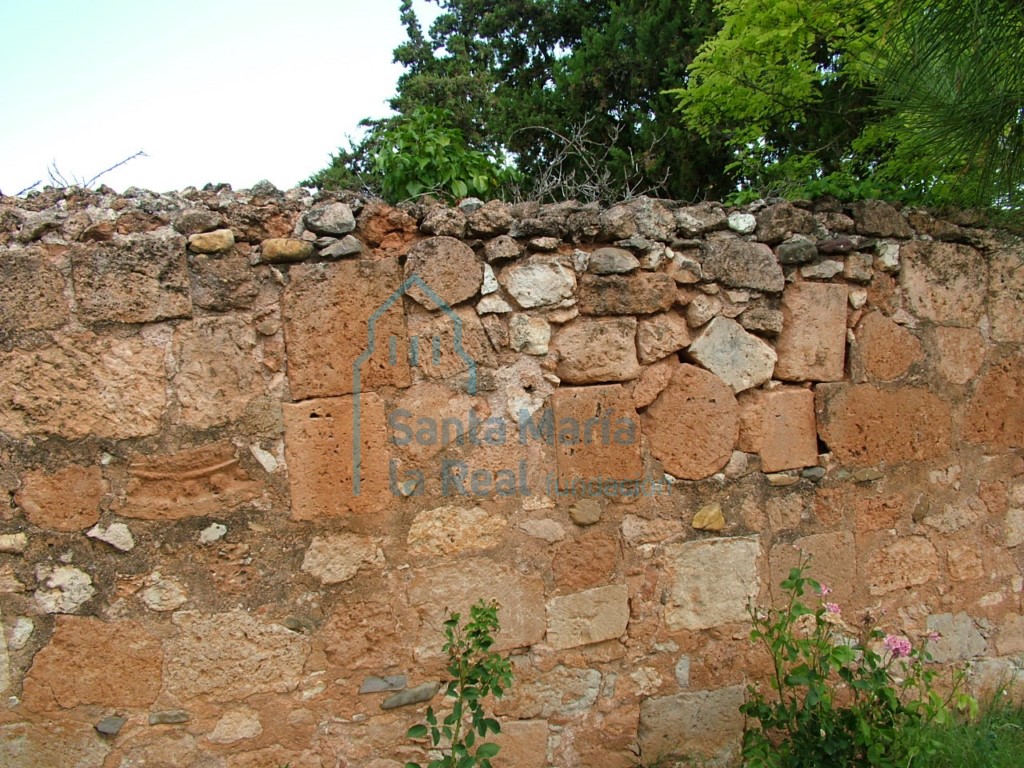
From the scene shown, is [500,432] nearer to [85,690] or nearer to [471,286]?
[471,286]

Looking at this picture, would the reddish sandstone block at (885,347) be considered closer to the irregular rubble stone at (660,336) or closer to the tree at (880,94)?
the tree at (880,94)

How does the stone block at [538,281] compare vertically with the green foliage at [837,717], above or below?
above

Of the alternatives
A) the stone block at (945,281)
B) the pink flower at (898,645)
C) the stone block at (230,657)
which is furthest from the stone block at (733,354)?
the stone block at (230,657)

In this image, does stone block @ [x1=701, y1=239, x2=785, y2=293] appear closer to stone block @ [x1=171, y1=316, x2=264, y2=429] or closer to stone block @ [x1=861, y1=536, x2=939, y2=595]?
stone block @ [x1=861, y1=536, x2=939, y2=595]

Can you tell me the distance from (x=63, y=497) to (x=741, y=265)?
2099mm

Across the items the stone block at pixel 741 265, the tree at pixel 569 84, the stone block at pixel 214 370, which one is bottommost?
the stone block at pixel 214 370

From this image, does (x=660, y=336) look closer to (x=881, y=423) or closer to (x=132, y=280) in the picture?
(x=881, y=423)

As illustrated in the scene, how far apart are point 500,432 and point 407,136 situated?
124 centimetres

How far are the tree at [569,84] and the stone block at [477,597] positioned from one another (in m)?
5.18

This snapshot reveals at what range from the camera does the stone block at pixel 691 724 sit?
239 cm

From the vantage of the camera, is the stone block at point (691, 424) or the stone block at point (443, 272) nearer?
the stone block at point (443, 272)

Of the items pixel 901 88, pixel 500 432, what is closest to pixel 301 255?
pixel 500 432

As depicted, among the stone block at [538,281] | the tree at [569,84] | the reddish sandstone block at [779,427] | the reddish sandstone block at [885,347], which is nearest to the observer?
the stone block at [538,281]

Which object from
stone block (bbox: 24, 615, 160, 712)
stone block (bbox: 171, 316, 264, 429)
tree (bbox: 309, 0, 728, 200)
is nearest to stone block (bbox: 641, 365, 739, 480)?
stone block (bbox: 171, 316, 264, 429)
